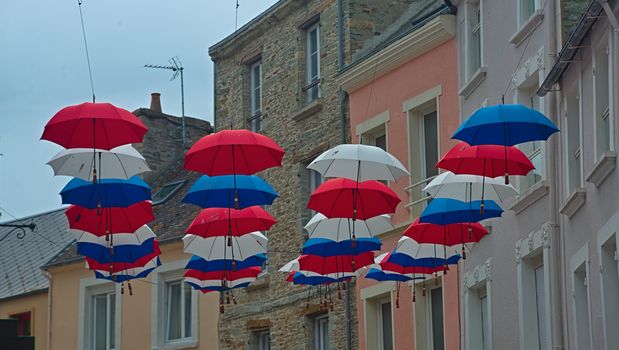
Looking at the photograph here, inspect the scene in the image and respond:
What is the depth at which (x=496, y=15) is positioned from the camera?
2412cm

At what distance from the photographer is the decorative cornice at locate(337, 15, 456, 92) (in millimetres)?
26281

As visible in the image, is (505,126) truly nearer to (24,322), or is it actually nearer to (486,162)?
(486,162)

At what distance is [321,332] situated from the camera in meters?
30.0

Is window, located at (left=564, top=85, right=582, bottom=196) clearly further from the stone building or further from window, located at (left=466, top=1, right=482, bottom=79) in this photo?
the stone building

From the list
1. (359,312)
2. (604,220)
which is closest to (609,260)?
(604,220)

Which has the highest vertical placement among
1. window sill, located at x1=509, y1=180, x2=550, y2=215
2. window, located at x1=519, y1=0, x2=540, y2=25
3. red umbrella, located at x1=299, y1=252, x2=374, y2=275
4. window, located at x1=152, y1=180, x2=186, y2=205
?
window, located at x1=152, y1=180, x2=186, y2=205

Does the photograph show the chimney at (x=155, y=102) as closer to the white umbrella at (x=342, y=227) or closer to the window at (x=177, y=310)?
the window at (x=177, y=310)

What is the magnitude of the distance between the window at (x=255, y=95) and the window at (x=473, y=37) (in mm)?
8604

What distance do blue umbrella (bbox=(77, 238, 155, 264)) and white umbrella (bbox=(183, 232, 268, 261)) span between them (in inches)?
24.0

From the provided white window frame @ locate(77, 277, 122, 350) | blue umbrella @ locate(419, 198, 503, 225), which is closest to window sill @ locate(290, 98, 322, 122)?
white window frame @ locate(77, 277, 122, 350)

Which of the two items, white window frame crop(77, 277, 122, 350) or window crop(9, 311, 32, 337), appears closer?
white window frame crop(77, 277, 122, 350)

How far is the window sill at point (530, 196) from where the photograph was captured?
69.5 ft

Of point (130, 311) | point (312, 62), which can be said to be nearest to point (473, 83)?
point (312, 62)

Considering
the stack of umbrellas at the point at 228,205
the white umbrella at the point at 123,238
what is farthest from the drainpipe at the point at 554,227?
the white umbrella at the point at 123,238
